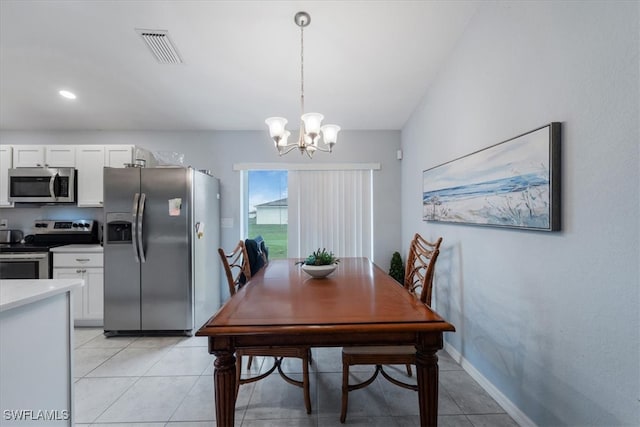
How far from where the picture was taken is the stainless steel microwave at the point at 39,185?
10.1ft

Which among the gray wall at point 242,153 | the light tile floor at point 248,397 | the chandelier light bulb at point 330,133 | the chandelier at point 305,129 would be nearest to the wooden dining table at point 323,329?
the light tile floor at point 248,397

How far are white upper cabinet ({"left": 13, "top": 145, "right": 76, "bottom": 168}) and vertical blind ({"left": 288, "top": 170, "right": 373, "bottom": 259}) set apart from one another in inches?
105

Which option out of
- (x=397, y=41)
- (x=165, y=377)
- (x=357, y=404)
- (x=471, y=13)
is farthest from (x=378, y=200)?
(x=165, y=377)

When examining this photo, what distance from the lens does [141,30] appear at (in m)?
2.10

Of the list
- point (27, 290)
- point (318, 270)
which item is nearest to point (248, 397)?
point (318, 270)

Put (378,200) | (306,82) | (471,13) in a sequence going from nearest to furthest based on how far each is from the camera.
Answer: (471,13) < (306,82) < (378,200)

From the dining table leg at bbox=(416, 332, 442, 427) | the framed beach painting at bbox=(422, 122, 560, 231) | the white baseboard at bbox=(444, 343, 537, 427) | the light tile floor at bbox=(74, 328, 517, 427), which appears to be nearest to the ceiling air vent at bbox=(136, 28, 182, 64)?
the framed beach painting at bbox=(422, 122, 560, 231)

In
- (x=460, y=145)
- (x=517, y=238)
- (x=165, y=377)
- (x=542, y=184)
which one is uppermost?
(x=460, y=145)

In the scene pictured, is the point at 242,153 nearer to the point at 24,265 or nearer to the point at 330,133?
the point at 330,133

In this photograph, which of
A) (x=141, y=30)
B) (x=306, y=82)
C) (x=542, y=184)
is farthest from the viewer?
(x=306, y=82)

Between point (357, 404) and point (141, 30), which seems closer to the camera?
point (357, 404)

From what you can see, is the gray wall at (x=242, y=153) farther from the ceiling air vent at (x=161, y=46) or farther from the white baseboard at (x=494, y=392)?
the white baseboard at (x=494, y=392)

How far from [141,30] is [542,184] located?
9.83 ft

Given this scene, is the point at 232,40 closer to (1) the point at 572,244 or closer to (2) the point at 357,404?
(1) the point at 572,244
